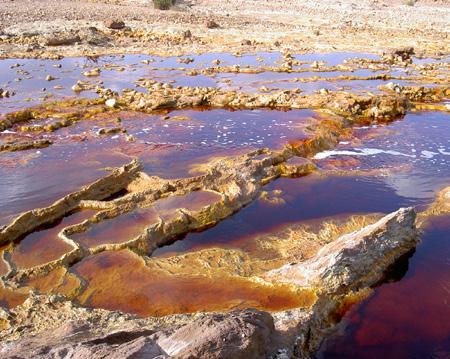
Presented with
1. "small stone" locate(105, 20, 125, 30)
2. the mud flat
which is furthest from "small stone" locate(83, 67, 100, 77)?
"small stone" locate(105, 20, 125, 30)

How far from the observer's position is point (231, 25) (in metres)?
35.2

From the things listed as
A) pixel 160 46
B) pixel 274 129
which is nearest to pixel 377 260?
pixel 274 129

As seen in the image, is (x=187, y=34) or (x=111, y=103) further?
(x=187, y=34)

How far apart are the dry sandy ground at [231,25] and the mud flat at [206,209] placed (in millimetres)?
Result: 10150

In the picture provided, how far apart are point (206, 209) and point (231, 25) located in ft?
94.7

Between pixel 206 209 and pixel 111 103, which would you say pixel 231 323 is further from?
pixel 111 103

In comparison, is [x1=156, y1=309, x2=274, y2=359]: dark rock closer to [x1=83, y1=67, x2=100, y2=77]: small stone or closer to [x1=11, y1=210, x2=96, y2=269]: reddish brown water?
[x1=11, y1=210, x2=96, y2=269]: reddish brown water

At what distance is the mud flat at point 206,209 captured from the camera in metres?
5.73

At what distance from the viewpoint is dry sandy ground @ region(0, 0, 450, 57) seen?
2891 cm

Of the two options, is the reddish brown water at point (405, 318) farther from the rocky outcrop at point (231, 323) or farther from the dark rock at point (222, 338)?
the dark rock at point (222, 338)

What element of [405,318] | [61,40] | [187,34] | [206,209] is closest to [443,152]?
[206,209]

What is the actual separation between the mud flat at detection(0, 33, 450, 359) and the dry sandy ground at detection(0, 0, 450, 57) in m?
10.2

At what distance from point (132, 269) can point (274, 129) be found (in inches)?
332

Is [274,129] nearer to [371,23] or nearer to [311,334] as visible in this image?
[311,334]
